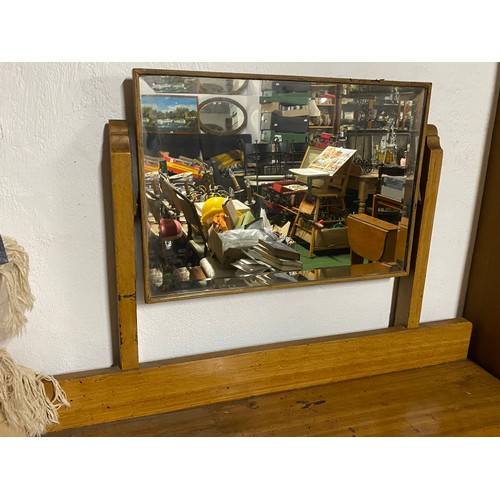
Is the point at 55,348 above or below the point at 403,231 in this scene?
below

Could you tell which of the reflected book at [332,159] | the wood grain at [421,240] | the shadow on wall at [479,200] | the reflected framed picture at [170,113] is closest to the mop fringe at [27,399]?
the reflected framed picture at [170,113]

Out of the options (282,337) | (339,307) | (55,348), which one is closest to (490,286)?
(339,307)

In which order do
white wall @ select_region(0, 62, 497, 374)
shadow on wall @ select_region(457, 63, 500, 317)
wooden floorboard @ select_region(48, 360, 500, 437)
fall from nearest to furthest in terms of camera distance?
white wall @ select_region(0, 62, 497, 374), wooden floorboard @ select_region(48, 360, 500, 437), shadow on wall @ select_region(457, 63, 500, 317)

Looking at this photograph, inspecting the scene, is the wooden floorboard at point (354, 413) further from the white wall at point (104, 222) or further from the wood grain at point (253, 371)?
the white wall at point (104, 222)

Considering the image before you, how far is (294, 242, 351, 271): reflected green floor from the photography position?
103 cm

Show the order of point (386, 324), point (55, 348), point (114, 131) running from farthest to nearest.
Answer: point (386, 324) → point (55, 348) → point (114, 131)

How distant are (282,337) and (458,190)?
0.53m

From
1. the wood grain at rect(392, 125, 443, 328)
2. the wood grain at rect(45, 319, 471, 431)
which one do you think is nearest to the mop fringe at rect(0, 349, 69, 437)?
the wood grain at rect(45, 319, 471, 431)

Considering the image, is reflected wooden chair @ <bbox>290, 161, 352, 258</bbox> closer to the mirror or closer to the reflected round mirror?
the mirror

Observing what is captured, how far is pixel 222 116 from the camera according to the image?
898mm

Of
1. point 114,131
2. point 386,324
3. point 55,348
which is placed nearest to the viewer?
point 114,131

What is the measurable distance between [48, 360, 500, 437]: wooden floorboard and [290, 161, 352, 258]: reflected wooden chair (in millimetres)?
323

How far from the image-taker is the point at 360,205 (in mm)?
1046

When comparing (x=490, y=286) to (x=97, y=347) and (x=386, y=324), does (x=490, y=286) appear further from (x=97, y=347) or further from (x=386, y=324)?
(x=97, y=347)
